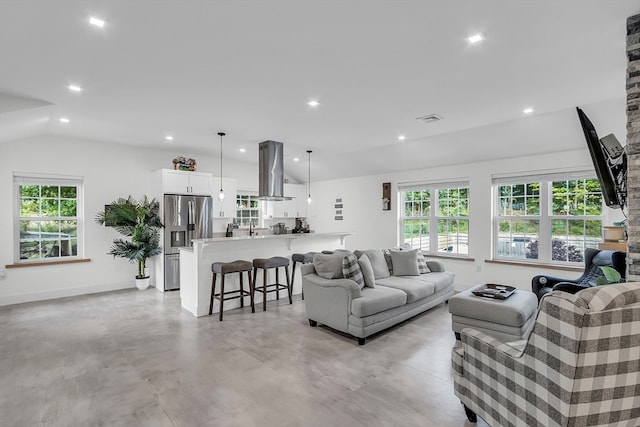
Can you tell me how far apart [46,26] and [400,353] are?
12.6 feet

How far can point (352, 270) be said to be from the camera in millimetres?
3703

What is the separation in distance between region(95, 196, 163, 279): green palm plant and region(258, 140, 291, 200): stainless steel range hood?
6.60ft

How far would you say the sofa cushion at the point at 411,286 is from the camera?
3.87m

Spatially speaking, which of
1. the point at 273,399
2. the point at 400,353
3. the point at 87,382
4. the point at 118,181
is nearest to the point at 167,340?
the point at 87,382

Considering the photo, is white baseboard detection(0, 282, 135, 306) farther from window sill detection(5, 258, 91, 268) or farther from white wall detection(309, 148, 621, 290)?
white wall detection(309, 148, 621, 290)

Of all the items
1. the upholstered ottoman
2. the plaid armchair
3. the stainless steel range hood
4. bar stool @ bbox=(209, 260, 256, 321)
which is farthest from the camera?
the stainless steel range hood

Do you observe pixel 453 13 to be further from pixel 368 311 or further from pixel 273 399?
pixel 273 399

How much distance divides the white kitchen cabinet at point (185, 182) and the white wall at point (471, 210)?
117 inches

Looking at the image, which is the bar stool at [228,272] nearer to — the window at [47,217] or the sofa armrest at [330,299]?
the sofa armrest at [330,299]

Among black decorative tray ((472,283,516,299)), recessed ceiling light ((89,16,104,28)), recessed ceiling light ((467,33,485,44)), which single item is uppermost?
recessed ceiling light ((89,16,104,28))

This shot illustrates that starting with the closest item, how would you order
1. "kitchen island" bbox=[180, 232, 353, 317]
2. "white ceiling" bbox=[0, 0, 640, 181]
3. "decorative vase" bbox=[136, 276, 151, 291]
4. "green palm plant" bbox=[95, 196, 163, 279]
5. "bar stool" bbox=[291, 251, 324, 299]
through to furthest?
"white ceiling" bbox=[0, 0, 640, 181]
"kitchen island" bbox=[180, 232, 353, 317]
"bar stool" bbox=[291, 251, 324, 299]
"green palm plant" bbox=[95, 196, 163, 279]
"decorative vase" bbox=[136, 276, 151, 291]

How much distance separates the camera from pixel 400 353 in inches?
122

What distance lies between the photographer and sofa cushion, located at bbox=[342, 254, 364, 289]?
3682 millimetres

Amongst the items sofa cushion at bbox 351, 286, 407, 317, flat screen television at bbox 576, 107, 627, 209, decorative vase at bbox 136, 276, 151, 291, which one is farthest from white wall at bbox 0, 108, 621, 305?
sofa cushion at bbox 351, 286, 407, 317
